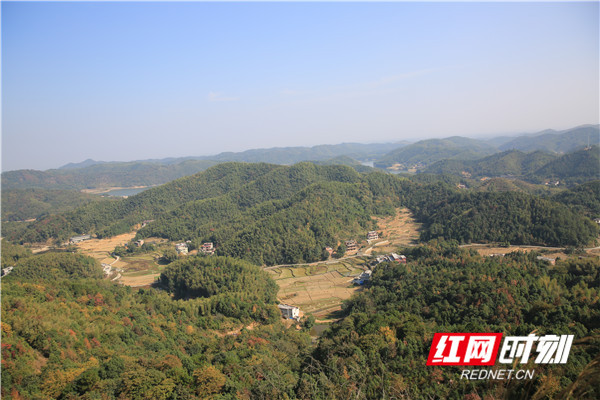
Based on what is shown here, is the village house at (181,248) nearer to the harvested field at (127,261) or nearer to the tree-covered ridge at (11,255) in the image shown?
the harvested field at (127,261)

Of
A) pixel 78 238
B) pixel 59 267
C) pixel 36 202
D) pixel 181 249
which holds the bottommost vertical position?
pixel 181 249

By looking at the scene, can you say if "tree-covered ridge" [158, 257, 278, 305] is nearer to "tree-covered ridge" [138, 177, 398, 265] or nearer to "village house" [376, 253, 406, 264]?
"tree-covered ridge" [138, 177, 398, 265]

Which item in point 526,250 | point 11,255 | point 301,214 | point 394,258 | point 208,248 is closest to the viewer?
point 526,250

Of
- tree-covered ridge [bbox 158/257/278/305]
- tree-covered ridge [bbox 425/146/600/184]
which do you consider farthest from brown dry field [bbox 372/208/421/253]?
tree-covered ridge [bbox 425/146/600/184]

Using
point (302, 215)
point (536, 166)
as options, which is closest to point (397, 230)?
point (302, 215)

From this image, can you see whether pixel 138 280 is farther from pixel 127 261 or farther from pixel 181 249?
pixel 181 249

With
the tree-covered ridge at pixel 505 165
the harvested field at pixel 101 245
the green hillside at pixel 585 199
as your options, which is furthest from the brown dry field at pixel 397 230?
the tree-covered ridge at pixel 505 165
